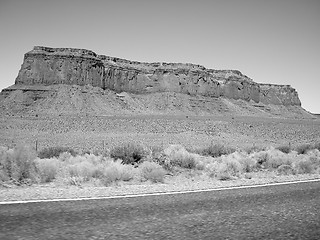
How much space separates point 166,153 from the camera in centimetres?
1509

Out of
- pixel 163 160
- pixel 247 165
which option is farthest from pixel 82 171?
pixel 247 165

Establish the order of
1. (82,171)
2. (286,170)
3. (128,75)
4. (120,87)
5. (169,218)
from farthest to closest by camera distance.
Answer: (128,75)
(120,87)
(286,170)
(82,171)
(169,218)

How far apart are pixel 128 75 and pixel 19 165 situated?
4331 inches

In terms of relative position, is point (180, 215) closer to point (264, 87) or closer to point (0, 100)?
point (0, 100)

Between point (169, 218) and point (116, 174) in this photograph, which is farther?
point (116, 174)

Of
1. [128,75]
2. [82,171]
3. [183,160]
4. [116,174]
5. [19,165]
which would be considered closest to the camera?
[19,165]

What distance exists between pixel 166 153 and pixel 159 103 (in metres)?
95.3

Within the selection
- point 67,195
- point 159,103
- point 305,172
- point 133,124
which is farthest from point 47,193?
point 159,103

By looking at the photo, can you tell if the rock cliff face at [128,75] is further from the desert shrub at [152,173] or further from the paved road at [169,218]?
the paved road at [169,218]

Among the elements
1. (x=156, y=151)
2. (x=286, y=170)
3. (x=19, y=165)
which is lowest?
(x=286, y=170)

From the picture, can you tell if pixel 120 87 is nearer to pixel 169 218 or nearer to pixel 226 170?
pixel 226 170

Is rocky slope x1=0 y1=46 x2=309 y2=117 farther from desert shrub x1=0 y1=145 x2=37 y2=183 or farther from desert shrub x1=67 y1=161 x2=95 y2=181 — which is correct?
desert shrub x1=67 y1=161 x2=95 y2=181

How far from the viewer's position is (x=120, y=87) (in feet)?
377

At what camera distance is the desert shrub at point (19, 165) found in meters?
9.71
